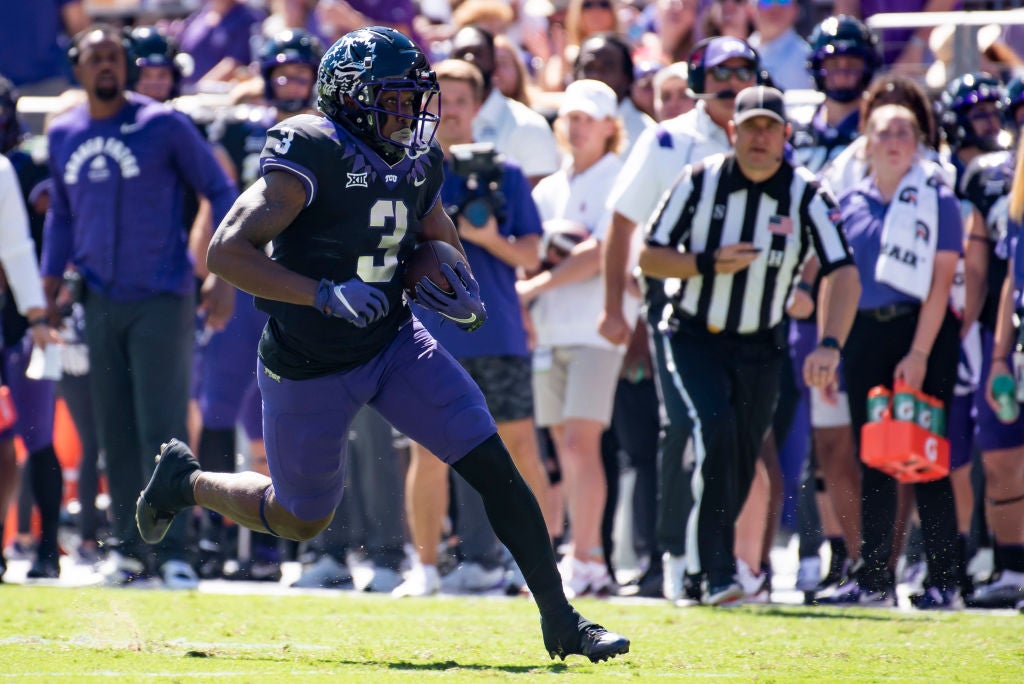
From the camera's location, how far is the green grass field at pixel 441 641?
5.16 m

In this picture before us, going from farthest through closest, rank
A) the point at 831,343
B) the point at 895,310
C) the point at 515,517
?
1. the point at 895,310
2. the point at 831,343
3. the point at 515,517

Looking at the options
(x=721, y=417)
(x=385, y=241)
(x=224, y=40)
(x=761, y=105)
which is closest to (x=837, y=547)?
(x=721, y=417)

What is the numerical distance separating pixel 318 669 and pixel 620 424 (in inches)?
153

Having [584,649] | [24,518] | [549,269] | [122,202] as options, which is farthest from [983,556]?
[24,518]

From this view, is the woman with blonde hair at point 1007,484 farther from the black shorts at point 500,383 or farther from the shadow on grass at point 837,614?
the black shorts at point 500,383

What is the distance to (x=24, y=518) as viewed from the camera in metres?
10.1

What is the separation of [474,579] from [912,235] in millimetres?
2653

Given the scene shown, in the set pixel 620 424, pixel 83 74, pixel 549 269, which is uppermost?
pixel 83 74

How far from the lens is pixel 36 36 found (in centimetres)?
1184

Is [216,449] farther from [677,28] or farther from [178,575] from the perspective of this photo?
[677,28]

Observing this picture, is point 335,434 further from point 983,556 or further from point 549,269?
point 983,556

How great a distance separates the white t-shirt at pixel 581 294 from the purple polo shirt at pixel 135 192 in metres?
1.68

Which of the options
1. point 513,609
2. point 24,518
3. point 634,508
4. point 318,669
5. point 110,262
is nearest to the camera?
point 318,669

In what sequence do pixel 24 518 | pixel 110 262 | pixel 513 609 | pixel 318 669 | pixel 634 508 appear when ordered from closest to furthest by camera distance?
pixel 318 669
pixel 513 609
pixel 110 262
pixel 634 508
pixel 24 518
